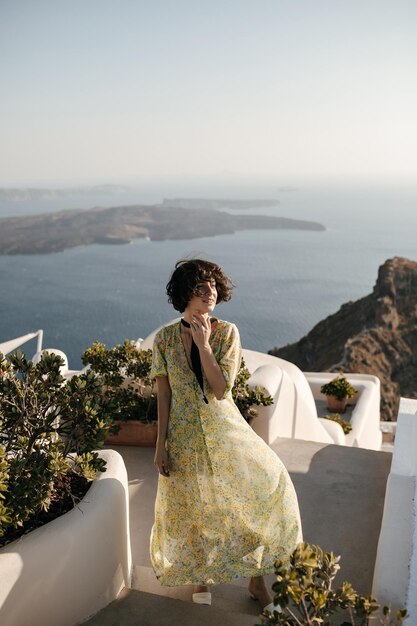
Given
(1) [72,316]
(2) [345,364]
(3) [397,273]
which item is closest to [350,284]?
(1) [72,316]

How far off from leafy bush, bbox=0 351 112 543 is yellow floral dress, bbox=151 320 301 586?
15.4 inches

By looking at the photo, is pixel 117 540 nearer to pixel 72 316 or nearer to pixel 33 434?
pixel 33 434

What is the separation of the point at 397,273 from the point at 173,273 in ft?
188

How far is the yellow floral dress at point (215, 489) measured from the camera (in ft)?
10.4

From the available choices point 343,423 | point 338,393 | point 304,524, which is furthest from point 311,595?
point 338,393

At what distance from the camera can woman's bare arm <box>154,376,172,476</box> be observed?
3197 millimetres

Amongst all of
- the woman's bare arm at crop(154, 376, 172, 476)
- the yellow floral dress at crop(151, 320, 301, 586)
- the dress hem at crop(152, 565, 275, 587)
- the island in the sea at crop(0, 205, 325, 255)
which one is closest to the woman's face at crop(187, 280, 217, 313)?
the yellow floral dress at crop(151, 320, 301, 586)

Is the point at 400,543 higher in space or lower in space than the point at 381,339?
higher

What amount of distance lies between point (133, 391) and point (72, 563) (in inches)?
112

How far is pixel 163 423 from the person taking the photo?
322cm

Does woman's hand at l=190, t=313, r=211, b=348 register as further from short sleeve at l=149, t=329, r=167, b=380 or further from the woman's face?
short sleeve at l=149, t=329, r=167, b=380

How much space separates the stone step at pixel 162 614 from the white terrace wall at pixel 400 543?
673 mm

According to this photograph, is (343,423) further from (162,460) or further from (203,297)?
(203,297)

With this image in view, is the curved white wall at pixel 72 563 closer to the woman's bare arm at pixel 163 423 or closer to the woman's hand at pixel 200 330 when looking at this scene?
the woman's bare arm at pixel 163 423
